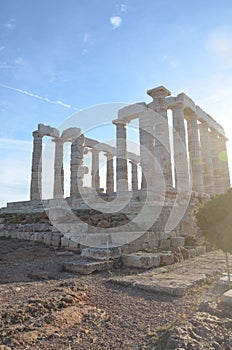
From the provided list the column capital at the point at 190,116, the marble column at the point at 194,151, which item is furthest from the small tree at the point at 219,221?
the column capital at the point at 190,116

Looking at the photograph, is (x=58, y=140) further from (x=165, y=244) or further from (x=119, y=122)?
(x=165, y=244)

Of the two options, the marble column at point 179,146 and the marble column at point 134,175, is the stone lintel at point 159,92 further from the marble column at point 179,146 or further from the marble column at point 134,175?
the marble column at point 134,175

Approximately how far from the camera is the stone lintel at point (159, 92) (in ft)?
61.6

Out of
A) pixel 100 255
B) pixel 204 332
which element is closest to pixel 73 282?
pixel 100 255

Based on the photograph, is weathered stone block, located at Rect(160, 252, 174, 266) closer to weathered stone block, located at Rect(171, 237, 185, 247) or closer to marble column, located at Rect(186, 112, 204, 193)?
weathered stone block, located at Rect(171, 237, 185, 247)

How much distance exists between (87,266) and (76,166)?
20.5 meters

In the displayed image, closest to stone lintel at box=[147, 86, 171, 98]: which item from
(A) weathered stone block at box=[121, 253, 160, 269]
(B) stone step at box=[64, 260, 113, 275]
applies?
(A) weathered stone block at box=[121, 253, 160, 269]

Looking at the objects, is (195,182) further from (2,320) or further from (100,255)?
(2,320)

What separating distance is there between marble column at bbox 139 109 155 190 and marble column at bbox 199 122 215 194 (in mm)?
6138

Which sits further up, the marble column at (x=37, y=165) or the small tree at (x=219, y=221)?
the marble column at (x=37, y=165)

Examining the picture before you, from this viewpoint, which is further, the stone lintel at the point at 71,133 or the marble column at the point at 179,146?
the stone lintel at the point at 71,133

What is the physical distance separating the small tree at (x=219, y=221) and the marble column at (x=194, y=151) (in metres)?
16.4

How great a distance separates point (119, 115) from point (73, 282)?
18.4m

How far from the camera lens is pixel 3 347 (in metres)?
3.03
